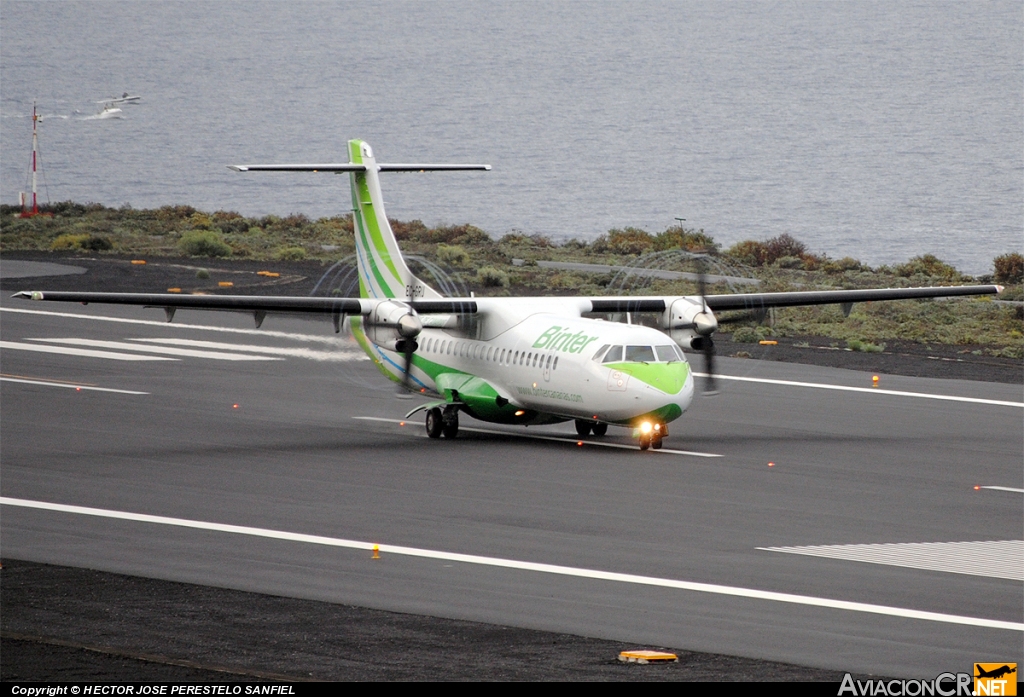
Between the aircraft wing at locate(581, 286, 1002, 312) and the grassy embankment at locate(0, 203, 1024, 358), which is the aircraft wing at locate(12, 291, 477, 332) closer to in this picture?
the aircraft wing at locate(581, 286, 1002, 312)

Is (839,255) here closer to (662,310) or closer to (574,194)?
(574,194)

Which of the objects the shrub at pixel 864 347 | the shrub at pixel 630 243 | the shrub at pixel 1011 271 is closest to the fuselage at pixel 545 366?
the shrub at pixel 864 347

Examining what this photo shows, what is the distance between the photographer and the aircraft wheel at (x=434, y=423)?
3044cm

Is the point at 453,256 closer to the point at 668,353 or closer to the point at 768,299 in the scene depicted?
the point at 768,299

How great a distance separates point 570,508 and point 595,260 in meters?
56.9

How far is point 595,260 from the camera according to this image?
78.6m

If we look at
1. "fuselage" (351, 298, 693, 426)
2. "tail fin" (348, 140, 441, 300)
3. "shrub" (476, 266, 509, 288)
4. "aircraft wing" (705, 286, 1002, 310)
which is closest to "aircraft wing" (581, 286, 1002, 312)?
"aircraft wing" (705, 286, 1002, 310)

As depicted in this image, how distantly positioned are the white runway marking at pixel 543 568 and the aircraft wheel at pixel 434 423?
9.80 meters

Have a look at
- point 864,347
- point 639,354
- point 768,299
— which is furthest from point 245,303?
point 864,347

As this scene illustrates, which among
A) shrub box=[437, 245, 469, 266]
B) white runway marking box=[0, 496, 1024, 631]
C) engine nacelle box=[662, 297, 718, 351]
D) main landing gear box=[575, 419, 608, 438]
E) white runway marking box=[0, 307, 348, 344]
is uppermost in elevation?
shrub box=[437, 245, 469, 266]

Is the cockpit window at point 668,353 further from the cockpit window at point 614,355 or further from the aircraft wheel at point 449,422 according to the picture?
the aircraft wheel at point 449,422

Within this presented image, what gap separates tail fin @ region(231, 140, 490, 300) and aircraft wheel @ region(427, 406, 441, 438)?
10.3 feet

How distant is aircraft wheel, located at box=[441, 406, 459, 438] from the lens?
30438 millimetres

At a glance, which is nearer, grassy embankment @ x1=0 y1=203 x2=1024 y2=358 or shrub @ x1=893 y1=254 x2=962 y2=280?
grassy embankment @ x1=0 y1=203 x2=1024 y2=358
